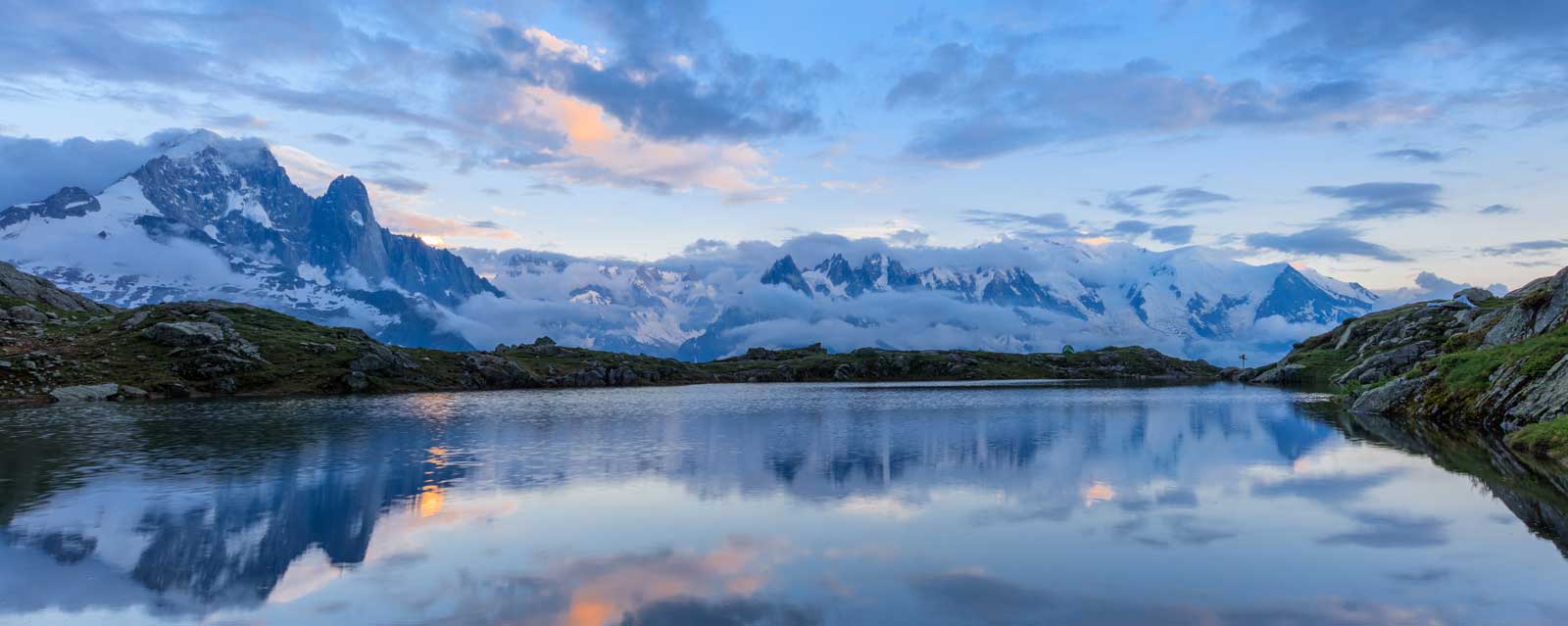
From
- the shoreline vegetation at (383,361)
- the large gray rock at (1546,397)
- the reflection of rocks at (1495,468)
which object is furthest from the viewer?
the shoreline vegetation at (383,361)

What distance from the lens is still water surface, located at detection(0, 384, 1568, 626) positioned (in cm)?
2208

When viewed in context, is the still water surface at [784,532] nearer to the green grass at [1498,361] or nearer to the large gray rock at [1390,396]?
the green grass at [1498,361]

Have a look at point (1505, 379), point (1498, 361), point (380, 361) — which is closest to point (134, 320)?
point (380, 361)

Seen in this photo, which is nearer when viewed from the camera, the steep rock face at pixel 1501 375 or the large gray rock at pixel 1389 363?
the steep rock face at pixel 1501 375

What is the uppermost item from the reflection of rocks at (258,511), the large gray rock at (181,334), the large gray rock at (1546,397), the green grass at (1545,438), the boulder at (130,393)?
the large gray rock at (181,334)

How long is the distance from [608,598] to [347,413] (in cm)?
8618

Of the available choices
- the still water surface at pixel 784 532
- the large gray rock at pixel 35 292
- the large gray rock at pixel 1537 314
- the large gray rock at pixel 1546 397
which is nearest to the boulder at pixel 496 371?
the large gray rock at pixel 35 292

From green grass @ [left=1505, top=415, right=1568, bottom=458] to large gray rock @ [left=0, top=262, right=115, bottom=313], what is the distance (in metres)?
209

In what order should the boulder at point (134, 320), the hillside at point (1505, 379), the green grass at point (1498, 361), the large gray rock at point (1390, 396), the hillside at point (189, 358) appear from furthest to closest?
the boulder at point (134, 320) < the hillside at point (189, 358) < the large gray rock at point (1390, 396) < the green grass at point (1498, 361) < the hillside at point (1505, 379)

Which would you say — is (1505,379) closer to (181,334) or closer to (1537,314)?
(1537,314)

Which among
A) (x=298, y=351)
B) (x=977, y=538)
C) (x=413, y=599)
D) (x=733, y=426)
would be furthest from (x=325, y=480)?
(x=298, y=351)

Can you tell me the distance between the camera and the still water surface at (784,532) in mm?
22078

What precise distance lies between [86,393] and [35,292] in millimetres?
73647

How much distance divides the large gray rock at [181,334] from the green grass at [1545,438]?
168m
